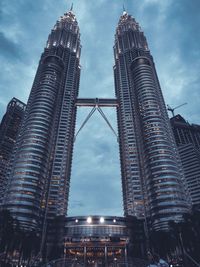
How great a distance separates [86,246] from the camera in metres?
122

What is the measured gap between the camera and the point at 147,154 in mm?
139125

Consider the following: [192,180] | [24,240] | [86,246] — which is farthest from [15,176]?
[192,180]

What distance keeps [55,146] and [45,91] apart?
39058mm

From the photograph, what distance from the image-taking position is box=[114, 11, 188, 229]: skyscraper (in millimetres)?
120500

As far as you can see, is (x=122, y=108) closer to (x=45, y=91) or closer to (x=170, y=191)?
(x=45, y=91)

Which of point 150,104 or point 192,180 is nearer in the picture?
point 150,104

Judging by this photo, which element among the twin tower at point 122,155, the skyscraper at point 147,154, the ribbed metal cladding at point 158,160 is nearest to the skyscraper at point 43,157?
the twin tower at point 122,155

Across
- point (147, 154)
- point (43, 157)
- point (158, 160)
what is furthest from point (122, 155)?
point (43, 157)

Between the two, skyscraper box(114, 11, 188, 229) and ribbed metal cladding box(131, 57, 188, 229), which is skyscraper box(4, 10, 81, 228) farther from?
ribbed metal cladding box(131, 57, 188, 229)

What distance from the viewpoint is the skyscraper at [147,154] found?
12050 centimetres

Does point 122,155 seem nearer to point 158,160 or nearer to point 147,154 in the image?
point 147,154

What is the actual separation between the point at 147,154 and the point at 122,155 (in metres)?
36.3

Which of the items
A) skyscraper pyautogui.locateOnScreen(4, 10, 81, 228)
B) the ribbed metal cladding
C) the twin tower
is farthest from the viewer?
the twin tower

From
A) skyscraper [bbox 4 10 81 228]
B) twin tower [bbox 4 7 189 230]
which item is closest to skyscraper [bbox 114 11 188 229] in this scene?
twin tower [bbox 4 7 189 230]
